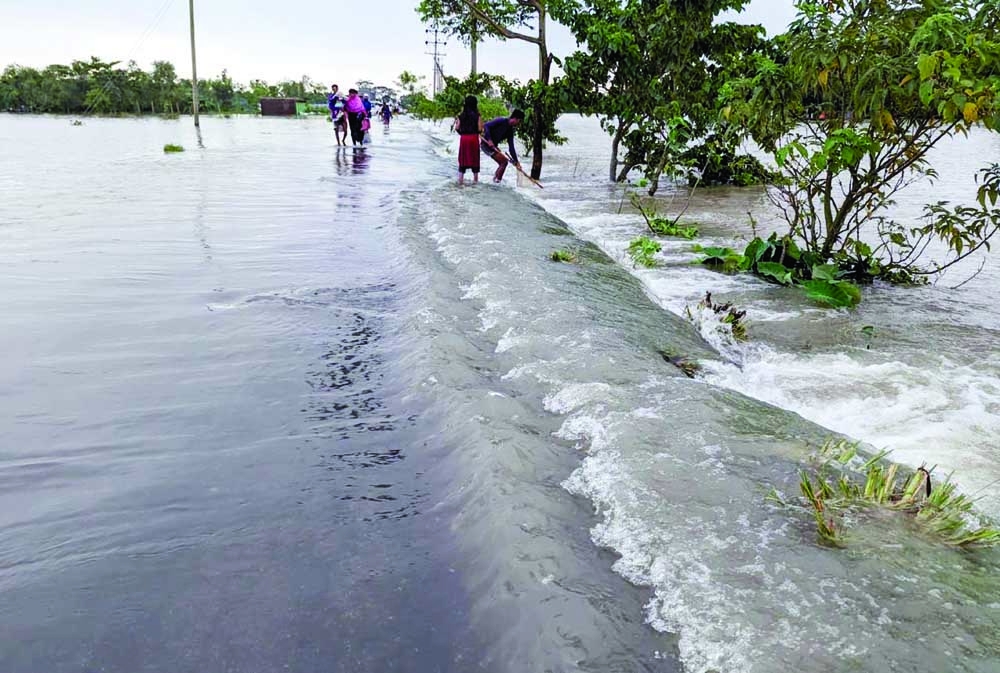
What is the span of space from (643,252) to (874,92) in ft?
10.7

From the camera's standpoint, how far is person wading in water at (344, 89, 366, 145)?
22.7 metres

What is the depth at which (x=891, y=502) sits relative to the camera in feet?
10.0

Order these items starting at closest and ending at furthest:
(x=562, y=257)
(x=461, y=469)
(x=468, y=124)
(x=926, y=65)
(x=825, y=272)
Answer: (x=461, y=469) < (x=926, y=65) < (x=825, y=272) < (x=562, y=257) < (x=468, y=124)

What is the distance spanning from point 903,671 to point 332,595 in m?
1.87

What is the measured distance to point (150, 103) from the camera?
78.8 m

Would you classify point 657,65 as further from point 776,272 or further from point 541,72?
point 776,272

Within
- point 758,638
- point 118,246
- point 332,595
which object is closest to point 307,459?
point 332,595

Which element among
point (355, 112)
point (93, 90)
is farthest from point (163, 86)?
point (355, 112)

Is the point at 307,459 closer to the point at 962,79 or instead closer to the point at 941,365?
the point at 941,365

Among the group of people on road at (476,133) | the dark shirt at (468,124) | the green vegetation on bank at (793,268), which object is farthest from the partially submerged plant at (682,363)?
the dark shirt at (468,124)

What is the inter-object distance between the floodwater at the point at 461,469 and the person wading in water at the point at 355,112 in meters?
16.5

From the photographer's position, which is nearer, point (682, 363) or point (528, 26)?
point (682, 363)

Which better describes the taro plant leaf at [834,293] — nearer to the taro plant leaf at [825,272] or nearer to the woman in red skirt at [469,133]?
the taro plant leaf at [825,272]

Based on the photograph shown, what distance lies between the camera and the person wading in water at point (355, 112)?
893 inches
